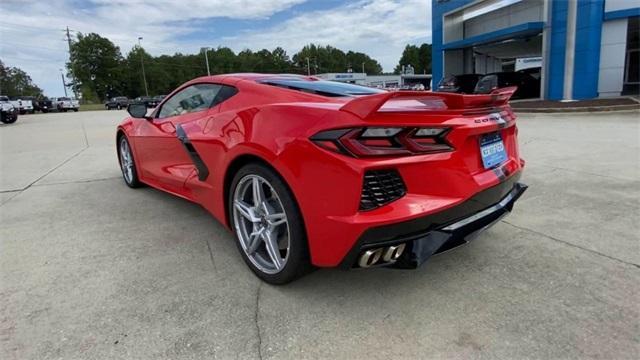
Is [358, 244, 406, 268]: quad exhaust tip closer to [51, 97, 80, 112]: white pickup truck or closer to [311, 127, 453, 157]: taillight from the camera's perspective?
[311, 127, 453, 157]: taillight

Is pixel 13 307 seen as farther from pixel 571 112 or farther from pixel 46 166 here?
pixel 571 112

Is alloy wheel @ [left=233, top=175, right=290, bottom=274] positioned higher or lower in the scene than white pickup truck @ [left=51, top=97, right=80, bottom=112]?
lower

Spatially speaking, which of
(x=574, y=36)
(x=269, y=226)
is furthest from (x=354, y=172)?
(x=574, y=36)

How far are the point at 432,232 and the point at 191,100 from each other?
2499 mm

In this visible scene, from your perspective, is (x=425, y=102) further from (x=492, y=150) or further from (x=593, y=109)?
(x=593, y=109)

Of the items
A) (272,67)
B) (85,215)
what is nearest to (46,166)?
(85,215)

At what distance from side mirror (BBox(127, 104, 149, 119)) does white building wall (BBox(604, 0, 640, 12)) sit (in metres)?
18.9

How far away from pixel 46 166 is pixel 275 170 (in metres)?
6.55

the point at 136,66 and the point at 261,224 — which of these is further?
the point at 136,66

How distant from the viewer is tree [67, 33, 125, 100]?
82.3 m

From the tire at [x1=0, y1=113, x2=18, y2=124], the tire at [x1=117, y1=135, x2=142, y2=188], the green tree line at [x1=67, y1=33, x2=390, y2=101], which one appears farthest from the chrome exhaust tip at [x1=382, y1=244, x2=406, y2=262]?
the green tree line at [x1=67, y1=33, x2=390, y2=101]

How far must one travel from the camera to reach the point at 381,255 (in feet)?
6.84

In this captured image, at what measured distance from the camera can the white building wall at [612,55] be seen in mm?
16812

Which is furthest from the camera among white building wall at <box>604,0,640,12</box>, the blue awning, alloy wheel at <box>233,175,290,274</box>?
the blue awning
